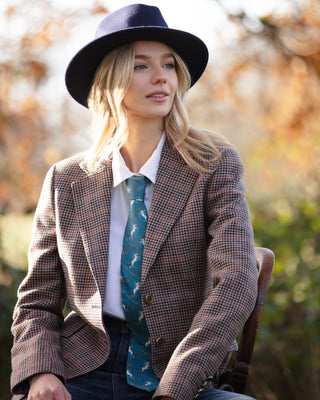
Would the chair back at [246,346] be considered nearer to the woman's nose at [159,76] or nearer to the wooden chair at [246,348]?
the wooden chair at [246,348]

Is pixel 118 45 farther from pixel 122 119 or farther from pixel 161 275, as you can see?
pixel 161 275

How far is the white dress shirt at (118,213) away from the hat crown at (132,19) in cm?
45

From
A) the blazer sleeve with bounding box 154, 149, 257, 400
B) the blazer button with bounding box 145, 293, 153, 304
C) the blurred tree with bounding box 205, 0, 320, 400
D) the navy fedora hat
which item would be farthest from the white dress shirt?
the blurred tree with bounding box 205, 0, 320, 400

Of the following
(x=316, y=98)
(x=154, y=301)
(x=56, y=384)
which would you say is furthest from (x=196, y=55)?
(x=316, y=98)

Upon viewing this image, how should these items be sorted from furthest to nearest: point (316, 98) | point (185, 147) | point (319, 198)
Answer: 1. point (319, 198)
2. point (316, 98)
3. point (185, 147)

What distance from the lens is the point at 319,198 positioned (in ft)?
17.1

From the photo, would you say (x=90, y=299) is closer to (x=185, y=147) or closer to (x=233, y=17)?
(x=185, y=147)

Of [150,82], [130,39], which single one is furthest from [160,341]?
[130,39]

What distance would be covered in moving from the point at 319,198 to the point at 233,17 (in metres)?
1.78

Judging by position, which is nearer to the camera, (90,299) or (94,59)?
(90,299)

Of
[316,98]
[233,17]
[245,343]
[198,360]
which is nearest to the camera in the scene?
[198,360]

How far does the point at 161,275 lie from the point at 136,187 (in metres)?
0.36

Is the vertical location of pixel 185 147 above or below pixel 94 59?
below

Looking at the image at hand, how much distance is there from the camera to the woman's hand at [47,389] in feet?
6.86
